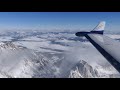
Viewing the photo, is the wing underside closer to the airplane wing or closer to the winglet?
the airplane wing

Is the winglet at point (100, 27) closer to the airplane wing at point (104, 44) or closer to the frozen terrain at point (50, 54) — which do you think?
the airplane wing at point (104, 44)

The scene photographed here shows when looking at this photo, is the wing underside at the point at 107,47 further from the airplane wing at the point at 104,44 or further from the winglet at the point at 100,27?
the winglet at the point at 100,27

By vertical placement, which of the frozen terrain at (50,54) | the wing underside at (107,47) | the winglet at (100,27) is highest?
the winglet at (100,27)

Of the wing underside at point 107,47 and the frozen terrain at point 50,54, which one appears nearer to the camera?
the wing underside at point 107,47

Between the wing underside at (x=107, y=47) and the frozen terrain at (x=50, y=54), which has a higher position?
the wing underside at (x=107, y=47)

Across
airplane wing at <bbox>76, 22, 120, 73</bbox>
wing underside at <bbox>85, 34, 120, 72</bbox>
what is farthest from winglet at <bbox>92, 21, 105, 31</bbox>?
wing underside at <bbox>85, 34, 120, 72</bbox>

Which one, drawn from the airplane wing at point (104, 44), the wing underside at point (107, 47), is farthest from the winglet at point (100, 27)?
the wing underside at point (107, 47)
